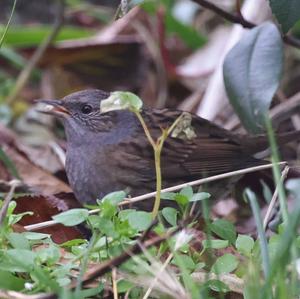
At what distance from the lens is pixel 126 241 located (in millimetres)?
2318

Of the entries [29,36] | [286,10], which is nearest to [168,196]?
[286,10]

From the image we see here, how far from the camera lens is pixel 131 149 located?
390 centimetres

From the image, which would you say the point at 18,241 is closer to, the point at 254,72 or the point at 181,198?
the point at 181,198

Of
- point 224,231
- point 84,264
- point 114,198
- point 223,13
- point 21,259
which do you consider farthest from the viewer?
point 223,13

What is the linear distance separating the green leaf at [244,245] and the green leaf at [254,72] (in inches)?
38.5

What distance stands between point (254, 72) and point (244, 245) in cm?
114

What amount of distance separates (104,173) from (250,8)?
4.66 ft

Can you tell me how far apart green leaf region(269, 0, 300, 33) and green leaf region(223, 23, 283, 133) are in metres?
0.43

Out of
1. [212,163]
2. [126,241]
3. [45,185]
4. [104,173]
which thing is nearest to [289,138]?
[212,163]

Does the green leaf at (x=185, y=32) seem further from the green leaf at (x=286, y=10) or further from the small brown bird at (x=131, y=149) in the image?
the green leaf at (x=286, y=10)

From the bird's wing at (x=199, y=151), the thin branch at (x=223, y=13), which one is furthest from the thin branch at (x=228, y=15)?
the bird's wing at (x=199, y=151)

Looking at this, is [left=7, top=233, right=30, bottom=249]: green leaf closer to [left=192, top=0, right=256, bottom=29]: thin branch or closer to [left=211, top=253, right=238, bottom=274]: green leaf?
[left=211, top=253, right=238, bottom=274]: green leaf

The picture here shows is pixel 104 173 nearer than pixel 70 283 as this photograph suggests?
No

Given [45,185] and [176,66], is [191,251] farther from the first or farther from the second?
[176,66]
